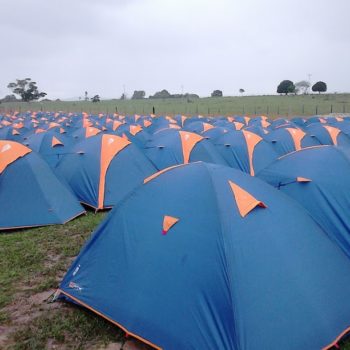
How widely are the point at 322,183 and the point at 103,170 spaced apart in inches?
187

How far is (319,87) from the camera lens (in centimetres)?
8862

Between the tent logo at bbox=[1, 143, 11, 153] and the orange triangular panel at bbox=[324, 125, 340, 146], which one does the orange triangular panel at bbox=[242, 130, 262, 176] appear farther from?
the tent logo at bbox=[1, 143, 11, 153]

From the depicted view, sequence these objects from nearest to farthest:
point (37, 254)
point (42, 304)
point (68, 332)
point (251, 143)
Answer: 1. point (68, 332)
2. point (42, 304)
3. point (37, 254)
4. point (251, 143)

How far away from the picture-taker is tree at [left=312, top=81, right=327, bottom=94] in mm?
87938

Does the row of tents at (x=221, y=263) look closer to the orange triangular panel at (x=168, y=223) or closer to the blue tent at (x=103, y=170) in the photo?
the orange triangular panel at (x=168, y=223)

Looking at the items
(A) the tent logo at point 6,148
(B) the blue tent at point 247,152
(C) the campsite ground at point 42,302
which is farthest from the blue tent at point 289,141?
(A) the tent logo at point 6,148

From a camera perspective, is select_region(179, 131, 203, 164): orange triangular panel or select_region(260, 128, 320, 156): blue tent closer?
select_region(179, 131, 203, 164): orange triangular panel

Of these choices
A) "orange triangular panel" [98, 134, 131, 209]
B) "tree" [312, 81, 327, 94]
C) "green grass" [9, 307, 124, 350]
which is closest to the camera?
"green grass" [9, 307, 124, 350]

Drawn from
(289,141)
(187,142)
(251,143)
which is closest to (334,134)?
(289,141)

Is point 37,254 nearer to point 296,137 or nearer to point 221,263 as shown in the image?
point 221,263

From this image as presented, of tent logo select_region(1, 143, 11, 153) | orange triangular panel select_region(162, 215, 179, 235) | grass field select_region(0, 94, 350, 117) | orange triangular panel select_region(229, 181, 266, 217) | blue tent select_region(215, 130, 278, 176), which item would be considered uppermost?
tent logo select_region(1, 143, 11, 153)

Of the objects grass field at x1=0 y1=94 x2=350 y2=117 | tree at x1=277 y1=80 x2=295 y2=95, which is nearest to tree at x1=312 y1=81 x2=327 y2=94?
tree at x1=277 y1=80 x2=295 y2=95

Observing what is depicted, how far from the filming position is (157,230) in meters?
4.23

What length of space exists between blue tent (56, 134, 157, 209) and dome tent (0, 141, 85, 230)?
944 millimetres
